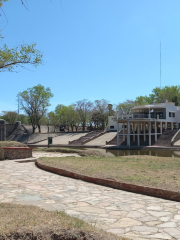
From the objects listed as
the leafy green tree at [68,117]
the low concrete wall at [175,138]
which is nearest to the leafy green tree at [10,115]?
the leafy green tree at [68,117]

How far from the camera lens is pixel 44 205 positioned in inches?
197

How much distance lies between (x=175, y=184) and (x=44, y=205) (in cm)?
315

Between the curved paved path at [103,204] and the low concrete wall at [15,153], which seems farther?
the low concrete wall at [15,153]

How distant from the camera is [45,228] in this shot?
10.1 ft

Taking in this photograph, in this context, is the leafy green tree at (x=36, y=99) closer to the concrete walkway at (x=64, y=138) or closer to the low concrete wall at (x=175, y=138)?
the concrete walkway at (x=64, y=138)

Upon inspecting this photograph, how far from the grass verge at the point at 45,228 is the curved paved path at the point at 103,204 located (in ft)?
2.35

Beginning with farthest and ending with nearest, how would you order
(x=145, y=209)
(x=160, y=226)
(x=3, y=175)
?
(x=3, y=175), (x=145, y=209), (x=160, y=226)

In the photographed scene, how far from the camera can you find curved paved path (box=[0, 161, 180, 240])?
12.6 ft

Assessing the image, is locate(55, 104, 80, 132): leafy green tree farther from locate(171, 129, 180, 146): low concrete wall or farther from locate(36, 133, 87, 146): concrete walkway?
locate(171, 129, 180, 146): low concrete wall

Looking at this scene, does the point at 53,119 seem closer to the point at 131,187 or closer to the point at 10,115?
the point at 10,115

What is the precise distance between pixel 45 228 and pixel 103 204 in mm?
2301

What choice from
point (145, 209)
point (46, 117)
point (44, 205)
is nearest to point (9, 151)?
point (44, 205)

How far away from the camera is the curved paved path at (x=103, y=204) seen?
3.83 m

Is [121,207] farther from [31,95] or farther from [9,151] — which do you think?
[31,95]
